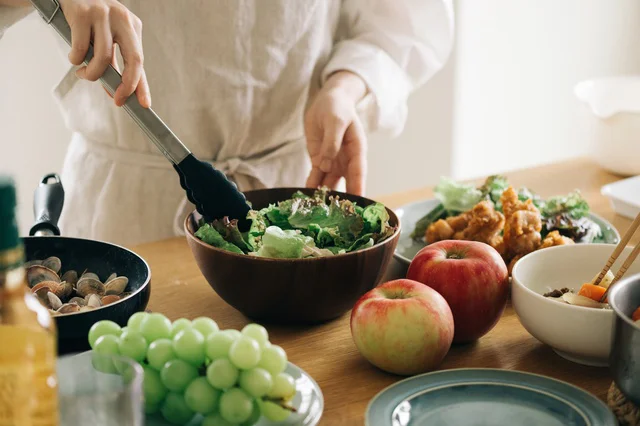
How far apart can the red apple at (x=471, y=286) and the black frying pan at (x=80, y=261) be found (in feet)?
1.15

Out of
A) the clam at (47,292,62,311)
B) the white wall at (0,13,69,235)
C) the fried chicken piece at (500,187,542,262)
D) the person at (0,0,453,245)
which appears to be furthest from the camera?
the white wall at (0,13,69,235)

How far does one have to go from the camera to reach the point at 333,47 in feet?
5.48

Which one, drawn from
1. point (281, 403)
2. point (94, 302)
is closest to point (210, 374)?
point (281, 403)

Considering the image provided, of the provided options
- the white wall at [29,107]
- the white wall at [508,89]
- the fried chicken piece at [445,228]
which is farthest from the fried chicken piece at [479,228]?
the white wall at [508,89]

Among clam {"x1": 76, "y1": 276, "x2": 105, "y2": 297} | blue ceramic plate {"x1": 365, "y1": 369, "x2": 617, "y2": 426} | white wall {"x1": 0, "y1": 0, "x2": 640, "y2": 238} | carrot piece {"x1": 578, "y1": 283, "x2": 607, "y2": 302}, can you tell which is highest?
clam {"x1": 76, "y1": 276, "x2": 105, "y2": 297}

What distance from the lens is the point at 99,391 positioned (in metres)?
0.66

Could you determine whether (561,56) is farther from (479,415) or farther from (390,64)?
(479,415)

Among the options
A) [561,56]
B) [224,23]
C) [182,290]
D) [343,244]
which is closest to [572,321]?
[343,244]

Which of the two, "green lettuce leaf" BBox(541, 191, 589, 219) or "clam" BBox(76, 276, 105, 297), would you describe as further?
"green lettuce leaf" BBox(541, 191, 589, 219)

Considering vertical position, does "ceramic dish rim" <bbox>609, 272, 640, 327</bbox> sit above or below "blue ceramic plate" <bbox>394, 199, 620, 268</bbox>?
above

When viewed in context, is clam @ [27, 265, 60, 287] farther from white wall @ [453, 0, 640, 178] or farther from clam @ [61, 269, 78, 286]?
white wall @ [453, 0, 640, 178]

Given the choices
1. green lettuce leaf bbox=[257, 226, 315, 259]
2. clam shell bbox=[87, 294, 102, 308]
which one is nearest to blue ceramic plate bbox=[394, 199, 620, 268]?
green lettuce leaf bbox=[257, 226, 315, 259]

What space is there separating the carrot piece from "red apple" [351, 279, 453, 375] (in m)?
0.17

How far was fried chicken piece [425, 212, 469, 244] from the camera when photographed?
1298 millimetres
